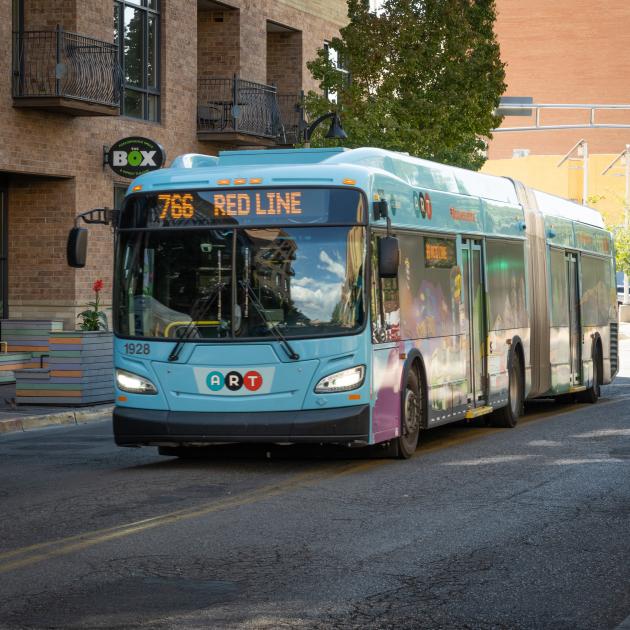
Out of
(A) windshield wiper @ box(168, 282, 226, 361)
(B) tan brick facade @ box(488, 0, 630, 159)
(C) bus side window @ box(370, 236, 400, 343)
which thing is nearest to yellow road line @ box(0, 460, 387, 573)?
(C) bus side window @ box(370, 236, 400, 343)

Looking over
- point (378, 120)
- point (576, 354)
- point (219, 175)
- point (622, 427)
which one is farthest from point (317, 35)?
point (219, 175)

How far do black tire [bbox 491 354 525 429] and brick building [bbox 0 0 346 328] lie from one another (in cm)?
1059

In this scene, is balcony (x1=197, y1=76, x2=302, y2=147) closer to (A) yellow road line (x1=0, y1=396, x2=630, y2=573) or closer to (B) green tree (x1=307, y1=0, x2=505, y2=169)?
(B) green tree (x1=307, y1=0, x2=505, y2=169)

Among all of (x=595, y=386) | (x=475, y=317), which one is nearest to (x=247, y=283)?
(x=475, y=317)

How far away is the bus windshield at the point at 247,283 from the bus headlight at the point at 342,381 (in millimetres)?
366

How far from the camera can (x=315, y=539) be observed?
9500 mm

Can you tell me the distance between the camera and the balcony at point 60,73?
1022 inches

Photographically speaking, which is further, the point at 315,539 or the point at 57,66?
the point at 57,66

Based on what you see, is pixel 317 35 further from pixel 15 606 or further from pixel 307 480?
pixel 15 606

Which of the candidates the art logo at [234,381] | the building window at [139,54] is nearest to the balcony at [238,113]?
the building window at [139,54]

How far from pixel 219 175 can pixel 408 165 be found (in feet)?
→ 7.55

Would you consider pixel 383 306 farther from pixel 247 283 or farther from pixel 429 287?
pixel 429 287

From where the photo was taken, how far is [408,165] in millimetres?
14914

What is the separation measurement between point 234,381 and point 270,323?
60cm
